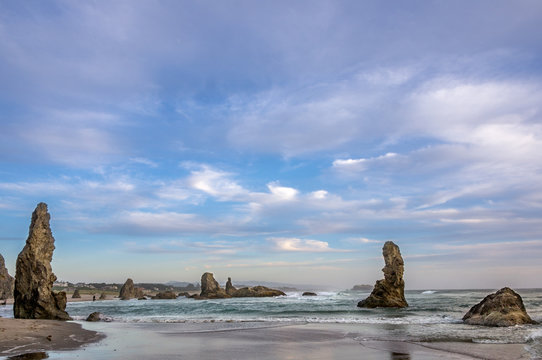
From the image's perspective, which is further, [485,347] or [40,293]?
[40,293]

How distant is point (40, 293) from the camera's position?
3120 centimetres

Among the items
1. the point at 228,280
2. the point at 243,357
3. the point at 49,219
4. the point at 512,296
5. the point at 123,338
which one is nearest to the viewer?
the point at 243,357

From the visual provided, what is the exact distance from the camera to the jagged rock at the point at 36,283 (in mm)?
31109

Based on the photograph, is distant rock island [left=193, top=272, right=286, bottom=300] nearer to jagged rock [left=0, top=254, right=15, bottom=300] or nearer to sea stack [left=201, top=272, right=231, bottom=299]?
sea stack [left=201, top=272, right=231, bottom=299]

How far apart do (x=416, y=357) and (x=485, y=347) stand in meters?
4.84

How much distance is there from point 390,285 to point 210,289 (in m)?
68.6

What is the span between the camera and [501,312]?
25766 mm

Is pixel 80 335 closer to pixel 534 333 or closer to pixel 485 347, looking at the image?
pixel 485 347

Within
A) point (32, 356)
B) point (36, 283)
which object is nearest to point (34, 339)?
point (32, 356)

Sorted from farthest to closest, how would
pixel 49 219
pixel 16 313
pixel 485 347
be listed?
1. pixel 49 219
2. pixel 16 313
3. pixel 485 347

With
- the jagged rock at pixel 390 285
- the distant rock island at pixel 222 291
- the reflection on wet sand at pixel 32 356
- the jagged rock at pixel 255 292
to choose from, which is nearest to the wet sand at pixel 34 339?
the reflection on wet sand at pixel 32 356

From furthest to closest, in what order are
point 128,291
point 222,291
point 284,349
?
point 222,291 < point 128,291 < point 284,349

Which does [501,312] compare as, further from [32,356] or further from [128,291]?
[128,291]

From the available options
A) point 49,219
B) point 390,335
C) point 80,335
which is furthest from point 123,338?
point 49,219
